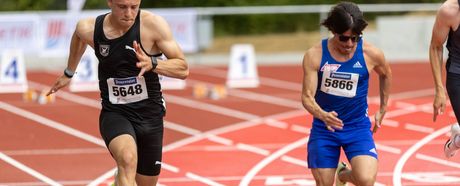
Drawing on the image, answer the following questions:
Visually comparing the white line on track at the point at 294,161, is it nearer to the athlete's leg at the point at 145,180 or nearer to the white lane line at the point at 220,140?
the white lane line at the point at 220,140

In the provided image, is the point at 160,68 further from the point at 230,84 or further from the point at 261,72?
the point at 261,72

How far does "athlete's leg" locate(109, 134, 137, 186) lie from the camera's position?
277 inches

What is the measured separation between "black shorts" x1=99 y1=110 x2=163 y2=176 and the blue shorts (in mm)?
1166

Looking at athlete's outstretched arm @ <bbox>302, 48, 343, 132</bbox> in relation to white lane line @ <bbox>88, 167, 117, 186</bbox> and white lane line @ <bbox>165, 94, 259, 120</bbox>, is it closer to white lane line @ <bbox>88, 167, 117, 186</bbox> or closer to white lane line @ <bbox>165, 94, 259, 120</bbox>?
white lane line @ <bbox>88, 167, 117, 186</bbox>

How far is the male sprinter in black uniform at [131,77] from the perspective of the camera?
23.3 feet

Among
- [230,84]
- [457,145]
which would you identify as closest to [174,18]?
[230,84]

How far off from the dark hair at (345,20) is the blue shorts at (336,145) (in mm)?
782

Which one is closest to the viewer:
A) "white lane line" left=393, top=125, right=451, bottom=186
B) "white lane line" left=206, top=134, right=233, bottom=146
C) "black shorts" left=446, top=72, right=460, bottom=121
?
"black shorts" left=446, top=72, right=460, bottom=121

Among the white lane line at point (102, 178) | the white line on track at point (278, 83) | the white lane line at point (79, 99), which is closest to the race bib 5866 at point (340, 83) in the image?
the white lane line at point (102, 178)

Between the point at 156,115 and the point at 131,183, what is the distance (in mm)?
669

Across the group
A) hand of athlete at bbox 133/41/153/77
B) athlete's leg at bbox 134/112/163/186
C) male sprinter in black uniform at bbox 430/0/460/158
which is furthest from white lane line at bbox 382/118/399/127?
hand of athlete at bbox 133/41/153/77

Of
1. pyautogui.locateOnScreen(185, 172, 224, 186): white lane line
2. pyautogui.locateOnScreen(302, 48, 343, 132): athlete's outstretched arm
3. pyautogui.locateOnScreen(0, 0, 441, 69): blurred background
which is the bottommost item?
pyautogui.locateOnScreen(0, 0, 441, 69): blurred background

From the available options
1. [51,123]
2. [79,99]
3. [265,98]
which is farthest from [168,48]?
[79,99]

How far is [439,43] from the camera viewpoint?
7.98 m
